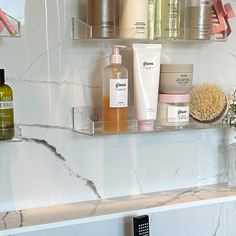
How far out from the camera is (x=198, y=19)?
1077 mm

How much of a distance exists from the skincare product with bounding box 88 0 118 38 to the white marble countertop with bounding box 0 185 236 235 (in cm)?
44

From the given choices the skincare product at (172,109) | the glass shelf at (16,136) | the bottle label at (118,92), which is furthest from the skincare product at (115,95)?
the glass shelf at (16,136)

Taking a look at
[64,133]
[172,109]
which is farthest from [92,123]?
[172,109]

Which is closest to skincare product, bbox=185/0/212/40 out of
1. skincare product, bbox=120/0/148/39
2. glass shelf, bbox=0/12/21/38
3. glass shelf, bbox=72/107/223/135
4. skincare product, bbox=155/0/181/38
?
skincare product, bbox=155/0/181/38

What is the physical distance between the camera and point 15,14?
38.7 inches

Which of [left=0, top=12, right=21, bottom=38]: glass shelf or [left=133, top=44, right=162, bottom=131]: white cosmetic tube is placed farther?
[left=133, top=44, right=162, bottom=131]: white cosmetic tube

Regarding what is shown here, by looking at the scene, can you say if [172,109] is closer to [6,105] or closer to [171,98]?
[171,98]

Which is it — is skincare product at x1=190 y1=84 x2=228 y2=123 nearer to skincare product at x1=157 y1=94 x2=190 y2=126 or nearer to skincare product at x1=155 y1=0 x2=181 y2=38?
skincare product at x1=157 y1=94 x2=190 y2=126

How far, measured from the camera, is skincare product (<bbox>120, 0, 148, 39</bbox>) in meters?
1.00

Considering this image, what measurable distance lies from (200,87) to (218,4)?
229mm

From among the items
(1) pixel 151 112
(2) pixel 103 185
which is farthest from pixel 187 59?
(2) pixel 103 185

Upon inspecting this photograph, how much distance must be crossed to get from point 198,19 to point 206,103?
0.74ft

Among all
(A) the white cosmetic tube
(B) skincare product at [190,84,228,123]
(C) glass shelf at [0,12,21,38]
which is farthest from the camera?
(B) skincare product at [190,84,228,123]

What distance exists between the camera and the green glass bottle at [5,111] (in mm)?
953
